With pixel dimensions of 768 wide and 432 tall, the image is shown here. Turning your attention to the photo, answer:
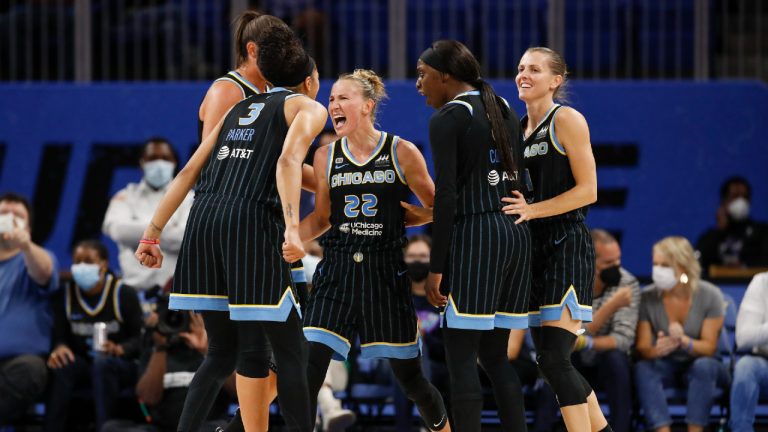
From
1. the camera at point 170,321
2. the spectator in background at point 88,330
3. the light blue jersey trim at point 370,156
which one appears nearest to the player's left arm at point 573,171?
the light blue jersey trim at point 370,156

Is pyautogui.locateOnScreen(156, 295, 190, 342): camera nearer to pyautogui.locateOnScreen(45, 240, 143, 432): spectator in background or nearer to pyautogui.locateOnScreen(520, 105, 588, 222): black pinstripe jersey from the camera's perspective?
pyautogui.locateOnScreen(45, 240, 143, 432): spectator in background

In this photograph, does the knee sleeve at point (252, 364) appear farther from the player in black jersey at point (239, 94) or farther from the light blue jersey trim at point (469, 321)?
the light blue jersey trim at point (469, 321)

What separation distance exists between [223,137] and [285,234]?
58cm

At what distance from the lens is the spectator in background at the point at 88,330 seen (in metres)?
7.62

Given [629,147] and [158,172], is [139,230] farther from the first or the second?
[629,147]

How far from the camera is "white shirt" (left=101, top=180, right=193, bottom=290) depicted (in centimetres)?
821

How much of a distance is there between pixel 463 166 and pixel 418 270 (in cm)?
264

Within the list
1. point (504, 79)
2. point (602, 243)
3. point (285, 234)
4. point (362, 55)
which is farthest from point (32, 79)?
point (285, 234)

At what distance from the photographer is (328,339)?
210 inches

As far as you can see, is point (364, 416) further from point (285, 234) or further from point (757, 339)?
point (285, 234)

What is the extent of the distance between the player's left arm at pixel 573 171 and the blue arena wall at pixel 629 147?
461cm

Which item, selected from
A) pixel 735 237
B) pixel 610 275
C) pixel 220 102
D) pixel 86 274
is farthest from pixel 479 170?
pixel 735 237

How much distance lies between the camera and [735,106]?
33.0ft

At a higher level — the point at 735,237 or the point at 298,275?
the point at 298,275
